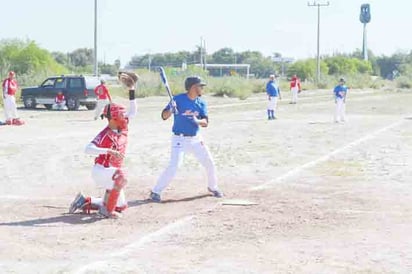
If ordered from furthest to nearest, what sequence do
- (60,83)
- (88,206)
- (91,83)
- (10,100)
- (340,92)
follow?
(60,83), (91,83), (340,92), (10,100), (88,206)

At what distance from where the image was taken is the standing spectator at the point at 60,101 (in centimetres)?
4050

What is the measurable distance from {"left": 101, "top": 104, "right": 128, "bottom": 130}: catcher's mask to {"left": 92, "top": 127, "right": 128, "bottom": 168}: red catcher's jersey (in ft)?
0.35

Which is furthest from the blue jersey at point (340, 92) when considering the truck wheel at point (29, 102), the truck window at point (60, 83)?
the truck wheel at point (29, 102)

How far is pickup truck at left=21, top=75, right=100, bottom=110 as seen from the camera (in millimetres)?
40469

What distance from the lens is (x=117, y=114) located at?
10.5 metres

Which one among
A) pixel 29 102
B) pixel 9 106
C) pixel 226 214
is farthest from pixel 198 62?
pixel 226 214

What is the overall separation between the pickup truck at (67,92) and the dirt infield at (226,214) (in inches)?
757

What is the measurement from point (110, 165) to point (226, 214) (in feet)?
5.19

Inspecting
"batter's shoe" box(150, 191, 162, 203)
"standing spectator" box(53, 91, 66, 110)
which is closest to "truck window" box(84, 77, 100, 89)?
"standing spectator" box(53, 91, 66, 110)

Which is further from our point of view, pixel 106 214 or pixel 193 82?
pixel 193 82

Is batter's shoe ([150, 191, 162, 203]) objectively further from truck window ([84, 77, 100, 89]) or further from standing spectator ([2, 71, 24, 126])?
truck window ([84, 77, 100, 89])

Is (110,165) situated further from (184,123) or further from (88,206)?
(184,123)

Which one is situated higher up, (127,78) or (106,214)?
(127,78)

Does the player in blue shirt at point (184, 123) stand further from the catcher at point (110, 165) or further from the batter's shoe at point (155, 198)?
the catcher at point (110, 165)
